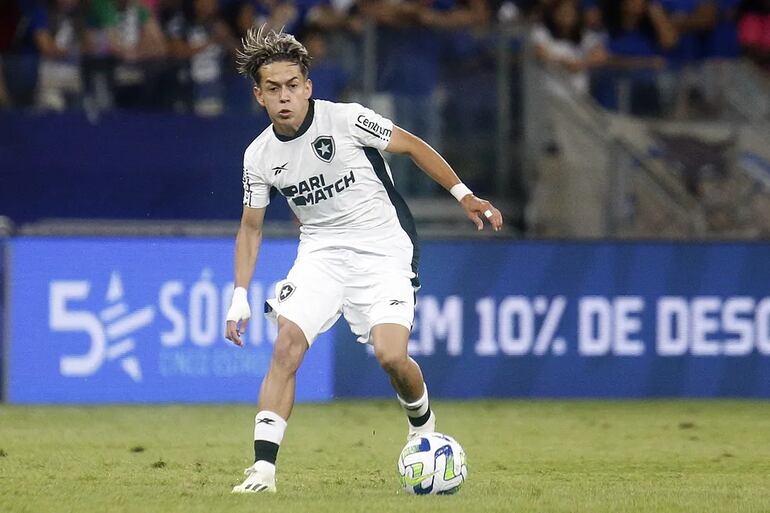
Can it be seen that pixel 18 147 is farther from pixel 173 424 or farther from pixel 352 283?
pixel 352 283

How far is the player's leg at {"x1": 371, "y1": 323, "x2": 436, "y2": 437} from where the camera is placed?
285 inches

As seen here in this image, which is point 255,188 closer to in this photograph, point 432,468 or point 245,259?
point 245,259

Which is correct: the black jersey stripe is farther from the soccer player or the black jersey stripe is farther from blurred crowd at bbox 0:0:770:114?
blurred crowd at bbox 0:0:770:114

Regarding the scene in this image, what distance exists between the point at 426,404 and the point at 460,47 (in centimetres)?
635

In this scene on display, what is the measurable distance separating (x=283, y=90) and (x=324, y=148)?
1.28 ft

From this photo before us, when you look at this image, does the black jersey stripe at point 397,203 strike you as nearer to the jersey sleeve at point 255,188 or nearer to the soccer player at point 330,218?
the soccer player at point 330,218

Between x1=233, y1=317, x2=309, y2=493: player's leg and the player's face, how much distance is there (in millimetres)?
955

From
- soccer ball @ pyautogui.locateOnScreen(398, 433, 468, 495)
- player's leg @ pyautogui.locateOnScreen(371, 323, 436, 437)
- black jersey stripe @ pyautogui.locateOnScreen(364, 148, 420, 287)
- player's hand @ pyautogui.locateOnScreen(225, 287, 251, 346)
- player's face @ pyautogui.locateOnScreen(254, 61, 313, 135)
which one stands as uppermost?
player's face @ pyautogui.locateOnScreen(254, 61, 313, 135)

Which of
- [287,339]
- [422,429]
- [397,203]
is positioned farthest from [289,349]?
[397,203]

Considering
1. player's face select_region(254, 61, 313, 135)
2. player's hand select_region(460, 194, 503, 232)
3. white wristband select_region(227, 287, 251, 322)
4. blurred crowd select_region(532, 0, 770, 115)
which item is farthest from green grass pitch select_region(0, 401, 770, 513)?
blurred crowd select_region(532, 0, 770, 115)

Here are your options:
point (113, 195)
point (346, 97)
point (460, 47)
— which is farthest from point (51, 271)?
point (460, 47)

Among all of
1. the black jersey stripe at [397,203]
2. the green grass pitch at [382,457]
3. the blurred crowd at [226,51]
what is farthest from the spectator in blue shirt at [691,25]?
the black jersey stripe at [397,203]

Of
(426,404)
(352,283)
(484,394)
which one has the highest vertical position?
(352,283)

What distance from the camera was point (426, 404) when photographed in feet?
25.0
